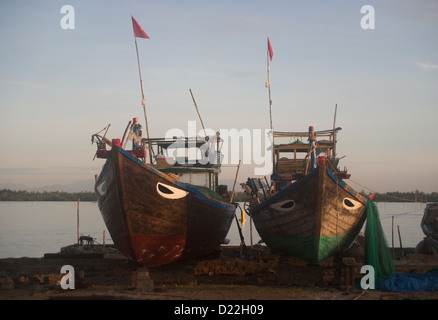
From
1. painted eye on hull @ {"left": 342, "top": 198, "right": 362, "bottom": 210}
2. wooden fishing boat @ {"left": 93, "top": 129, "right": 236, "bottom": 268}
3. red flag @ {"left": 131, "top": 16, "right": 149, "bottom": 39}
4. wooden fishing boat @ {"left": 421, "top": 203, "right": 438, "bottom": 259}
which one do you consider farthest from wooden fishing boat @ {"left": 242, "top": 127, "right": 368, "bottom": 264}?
red flag @ {"left": 131, "top": 16, "right": 149, "bottom": 39}

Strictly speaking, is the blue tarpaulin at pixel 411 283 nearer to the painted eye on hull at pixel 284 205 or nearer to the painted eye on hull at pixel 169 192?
the painted eye on hull at pixel 284 205

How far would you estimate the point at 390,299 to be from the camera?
12.0 meters

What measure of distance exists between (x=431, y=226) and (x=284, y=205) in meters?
6.39

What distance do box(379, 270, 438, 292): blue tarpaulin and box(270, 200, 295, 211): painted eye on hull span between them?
11.5 ft

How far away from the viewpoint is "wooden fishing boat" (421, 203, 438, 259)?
54.9 feet

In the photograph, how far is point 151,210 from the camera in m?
13.8

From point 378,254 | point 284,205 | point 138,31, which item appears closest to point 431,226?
point 378,254

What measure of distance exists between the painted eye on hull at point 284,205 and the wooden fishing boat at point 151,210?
2036 millimetres

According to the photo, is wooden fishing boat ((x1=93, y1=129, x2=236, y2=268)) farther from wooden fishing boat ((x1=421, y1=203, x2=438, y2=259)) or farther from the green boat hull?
wooden fishing boat ((x1=421, y1=203, x2=438, y2=259))

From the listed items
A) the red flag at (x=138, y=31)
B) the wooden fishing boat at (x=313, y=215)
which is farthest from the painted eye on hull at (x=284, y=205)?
the red flag at (x=138, y=31)

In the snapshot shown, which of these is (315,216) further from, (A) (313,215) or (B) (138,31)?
(B) (138,31)
